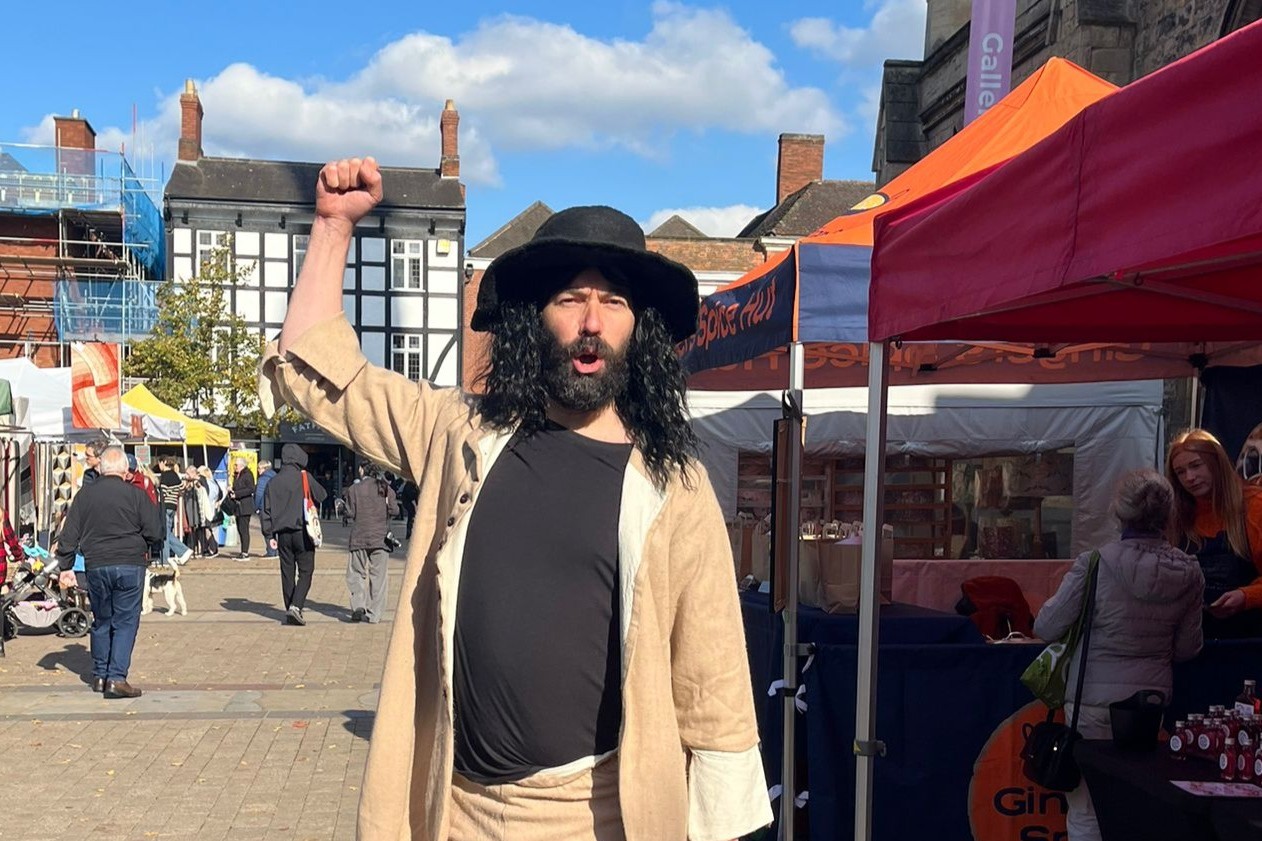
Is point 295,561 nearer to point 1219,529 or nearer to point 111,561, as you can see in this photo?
point 111,561

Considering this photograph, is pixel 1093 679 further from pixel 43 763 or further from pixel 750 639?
pixel 43 763

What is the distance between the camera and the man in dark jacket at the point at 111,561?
29.1 ft

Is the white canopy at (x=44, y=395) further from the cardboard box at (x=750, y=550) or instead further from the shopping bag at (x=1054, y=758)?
the shopping bag at (x=1054, y=758)

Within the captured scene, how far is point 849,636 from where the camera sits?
Answer: 498cm

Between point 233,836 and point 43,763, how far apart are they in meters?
1.98

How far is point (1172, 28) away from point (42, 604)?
1133cm

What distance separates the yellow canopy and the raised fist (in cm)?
1954

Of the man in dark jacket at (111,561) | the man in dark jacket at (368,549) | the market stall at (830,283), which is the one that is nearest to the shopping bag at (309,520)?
the man in dark jacket at (368,549)

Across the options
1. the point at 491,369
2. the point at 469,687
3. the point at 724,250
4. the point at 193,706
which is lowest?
the point at 193,706

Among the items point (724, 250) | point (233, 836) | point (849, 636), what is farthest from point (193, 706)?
point (724, 250)

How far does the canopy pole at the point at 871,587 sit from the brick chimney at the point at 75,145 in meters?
38.7

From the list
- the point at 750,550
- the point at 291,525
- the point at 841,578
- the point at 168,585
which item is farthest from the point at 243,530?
the point at 841,578

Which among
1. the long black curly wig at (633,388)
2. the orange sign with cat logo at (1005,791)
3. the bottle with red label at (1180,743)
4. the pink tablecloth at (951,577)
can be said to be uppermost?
the long black curly wig at (633,388)

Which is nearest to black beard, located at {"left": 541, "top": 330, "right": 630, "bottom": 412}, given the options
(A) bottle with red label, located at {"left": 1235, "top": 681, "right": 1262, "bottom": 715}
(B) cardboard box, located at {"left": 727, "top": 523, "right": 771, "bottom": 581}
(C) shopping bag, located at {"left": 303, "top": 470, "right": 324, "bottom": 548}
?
(A) bottle with red label, located at {"left": 1235, "top": 681, "right": 1262, "bottom": 715}
